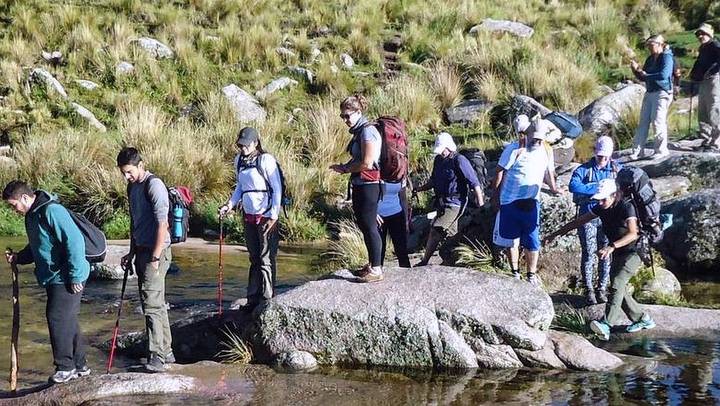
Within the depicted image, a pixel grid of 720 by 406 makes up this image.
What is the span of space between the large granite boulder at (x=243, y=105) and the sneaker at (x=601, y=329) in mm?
10959

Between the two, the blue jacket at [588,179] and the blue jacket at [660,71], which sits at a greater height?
the blue jacket at [660,71]

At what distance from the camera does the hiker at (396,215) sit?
348 inches

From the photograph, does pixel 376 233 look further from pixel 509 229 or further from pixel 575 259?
pixel 575 259

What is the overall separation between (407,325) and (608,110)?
33.6 feet

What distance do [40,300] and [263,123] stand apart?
8.32 metres

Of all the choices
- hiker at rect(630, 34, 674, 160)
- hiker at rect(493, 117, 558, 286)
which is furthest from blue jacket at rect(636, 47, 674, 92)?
hiker at rect(493, 117, 558, 286)

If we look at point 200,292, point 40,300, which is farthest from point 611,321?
point 40,300

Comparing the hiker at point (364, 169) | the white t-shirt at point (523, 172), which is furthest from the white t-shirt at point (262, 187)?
the white t-shirt at point (523, 172)

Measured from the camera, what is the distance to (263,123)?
18.2 m

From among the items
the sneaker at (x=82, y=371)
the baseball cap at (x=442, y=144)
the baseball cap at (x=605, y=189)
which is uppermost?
the baseball cap at (x=442, y=144)


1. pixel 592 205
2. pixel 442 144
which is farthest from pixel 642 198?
pixel 442 144

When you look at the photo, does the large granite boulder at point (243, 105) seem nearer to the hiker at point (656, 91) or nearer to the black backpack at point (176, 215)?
the hiker at point (656, 91)

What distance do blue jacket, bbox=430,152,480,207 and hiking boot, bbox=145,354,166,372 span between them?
12.4 ft

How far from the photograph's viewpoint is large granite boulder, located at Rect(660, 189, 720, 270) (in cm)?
1138
